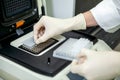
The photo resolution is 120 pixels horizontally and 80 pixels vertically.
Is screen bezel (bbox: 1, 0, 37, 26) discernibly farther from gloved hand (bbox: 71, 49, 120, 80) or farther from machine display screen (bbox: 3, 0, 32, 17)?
gloved hand (bbox: 71, 49, 120, 80)

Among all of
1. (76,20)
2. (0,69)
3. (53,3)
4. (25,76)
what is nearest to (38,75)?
(25,76)

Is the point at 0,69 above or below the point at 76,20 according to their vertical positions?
below

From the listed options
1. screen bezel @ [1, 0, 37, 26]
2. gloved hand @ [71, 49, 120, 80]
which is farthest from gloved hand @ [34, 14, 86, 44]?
gloved hand @ [71, 49, 120, 80]

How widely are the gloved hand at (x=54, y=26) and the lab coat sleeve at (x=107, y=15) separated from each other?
7 cm

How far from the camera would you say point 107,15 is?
34.9 inches

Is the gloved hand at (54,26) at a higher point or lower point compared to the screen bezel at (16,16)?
lower

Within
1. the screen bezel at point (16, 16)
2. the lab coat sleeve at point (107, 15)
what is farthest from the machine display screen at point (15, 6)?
the lab coat sleeve at point (107, 15)

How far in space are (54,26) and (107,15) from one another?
23cm

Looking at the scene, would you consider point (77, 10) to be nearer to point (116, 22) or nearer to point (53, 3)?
point (53, 3)

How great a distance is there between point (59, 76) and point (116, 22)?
37 centimetres

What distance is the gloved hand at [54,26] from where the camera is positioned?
33.2 inches

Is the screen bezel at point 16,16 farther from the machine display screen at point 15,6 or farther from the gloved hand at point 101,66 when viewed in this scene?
the gloved hand at point 101,66

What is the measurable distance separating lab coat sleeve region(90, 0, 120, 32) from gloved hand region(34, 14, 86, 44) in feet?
0.21

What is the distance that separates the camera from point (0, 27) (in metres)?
0.79
